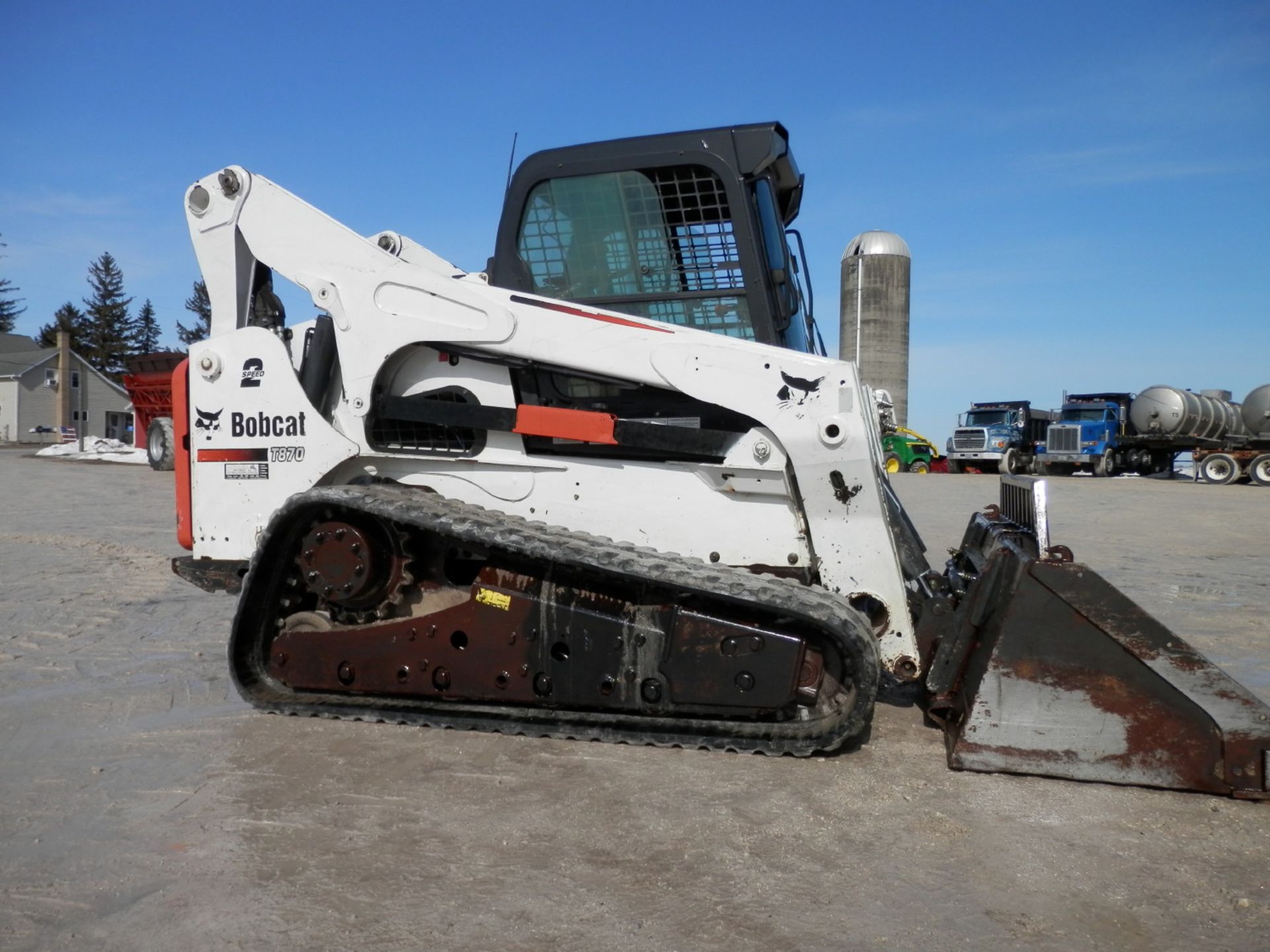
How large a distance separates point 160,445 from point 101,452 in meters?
7.87

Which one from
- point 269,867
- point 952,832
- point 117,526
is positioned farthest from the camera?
point 117,526

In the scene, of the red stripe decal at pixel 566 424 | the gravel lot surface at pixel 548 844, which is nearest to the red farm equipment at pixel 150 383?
the gravel lot surface at pixel 548 844

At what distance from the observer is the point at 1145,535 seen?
12.4m

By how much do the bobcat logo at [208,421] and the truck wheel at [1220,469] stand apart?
29503mm

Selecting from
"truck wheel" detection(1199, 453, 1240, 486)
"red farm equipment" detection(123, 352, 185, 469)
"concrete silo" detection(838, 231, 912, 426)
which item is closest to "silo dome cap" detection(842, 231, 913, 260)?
"concrete silo" detection(838, 231, 912, 426)

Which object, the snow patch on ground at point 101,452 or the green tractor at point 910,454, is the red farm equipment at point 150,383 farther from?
the green tractor at point 910,454

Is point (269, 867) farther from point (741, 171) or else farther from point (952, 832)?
point (741, 171)

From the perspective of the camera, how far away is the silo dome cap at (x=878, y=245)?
32.6m

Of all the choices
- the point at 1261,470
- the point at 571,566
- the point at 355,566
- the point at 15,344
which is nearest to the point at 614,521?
the point at 571,566

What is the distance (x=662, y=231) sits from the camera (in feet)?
14.8

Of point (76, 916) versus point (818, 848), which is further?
point (818, 848)

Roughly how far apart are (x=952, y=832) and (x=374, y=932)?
170cm

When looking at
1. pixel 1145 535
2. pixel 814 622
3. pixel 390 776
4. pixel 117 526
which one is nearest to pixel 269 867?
pixel 390 776

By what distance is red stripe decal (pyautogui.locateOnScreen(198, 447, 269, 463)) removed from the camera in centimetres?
443
